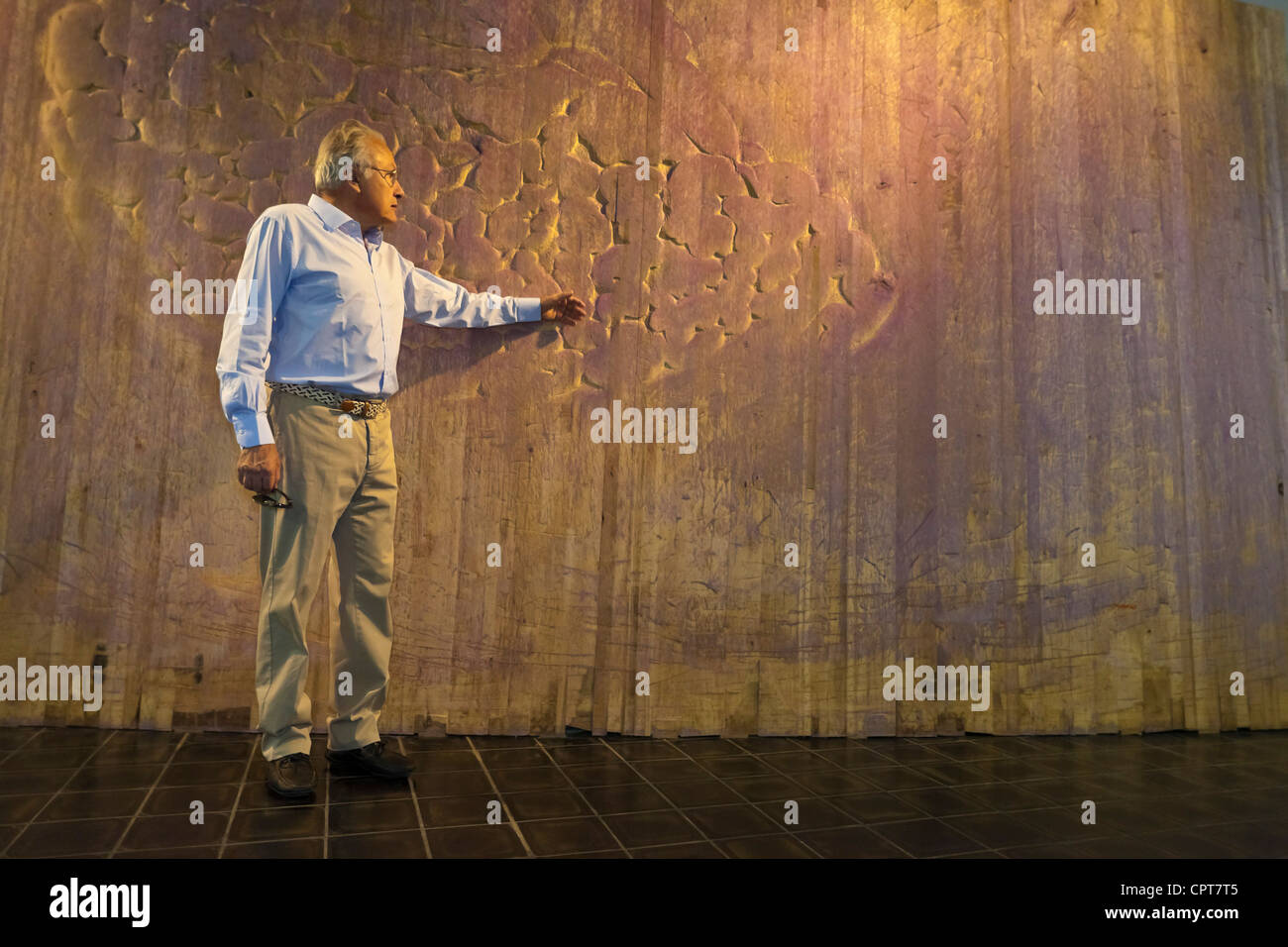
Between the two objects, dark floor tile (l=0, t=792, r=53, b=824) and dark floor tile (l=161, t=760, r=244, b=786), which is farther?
dark floor tile (l=161, t=760, r=244, b=786)

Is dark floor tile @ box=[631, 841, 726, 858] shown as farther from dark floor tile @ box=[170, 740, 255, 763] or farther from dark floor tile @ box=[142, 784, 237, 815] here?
dark floor tile @ box=[170, 740, 255, 763]

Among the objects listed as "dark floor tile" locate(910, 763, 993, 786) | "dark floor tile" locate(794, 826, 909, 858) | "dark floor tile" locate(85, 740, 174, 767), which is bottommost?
"dark floor tile" locate(910, 763, 993, 786)

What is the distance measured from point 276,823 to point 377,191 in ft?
5.86

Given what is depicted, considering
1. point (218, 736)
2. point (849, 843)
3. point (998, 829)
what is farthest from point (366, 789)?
point (998, 829)

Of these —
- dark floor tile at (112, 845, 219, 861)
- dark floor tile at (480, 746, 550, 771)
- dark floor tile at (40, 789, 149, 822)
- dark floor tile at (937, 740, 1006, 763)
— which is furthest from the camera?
dark floor tile at (937, 740, 1006, 763)

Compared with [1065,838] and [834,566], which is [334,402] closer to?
[834,566]

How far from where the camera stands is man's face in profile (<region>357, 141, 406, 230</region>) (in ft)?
8.01

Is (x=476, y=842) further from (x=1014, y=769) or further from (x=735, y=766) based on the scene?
(x=1014, y=769)

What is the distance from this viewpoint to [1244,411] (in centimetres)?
338

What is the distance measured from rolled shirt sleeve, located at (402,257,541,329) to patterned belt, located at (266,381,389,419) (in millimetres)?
496

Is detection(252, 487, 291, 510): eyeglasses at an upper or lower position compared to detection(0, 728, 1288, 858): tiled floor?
upper

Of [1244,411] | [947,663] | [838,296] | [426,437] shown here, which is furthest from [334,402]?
[1244,411]

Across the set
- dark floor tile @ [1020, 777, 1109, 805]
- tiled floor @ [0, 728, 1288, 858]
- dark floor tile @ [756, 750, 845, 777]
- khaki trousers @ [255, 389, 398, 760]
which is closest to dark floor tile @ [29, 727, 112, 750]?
tiled floor @ [0, 728, 1288, 858]

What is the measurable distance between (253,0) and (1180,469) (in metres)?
4.05
